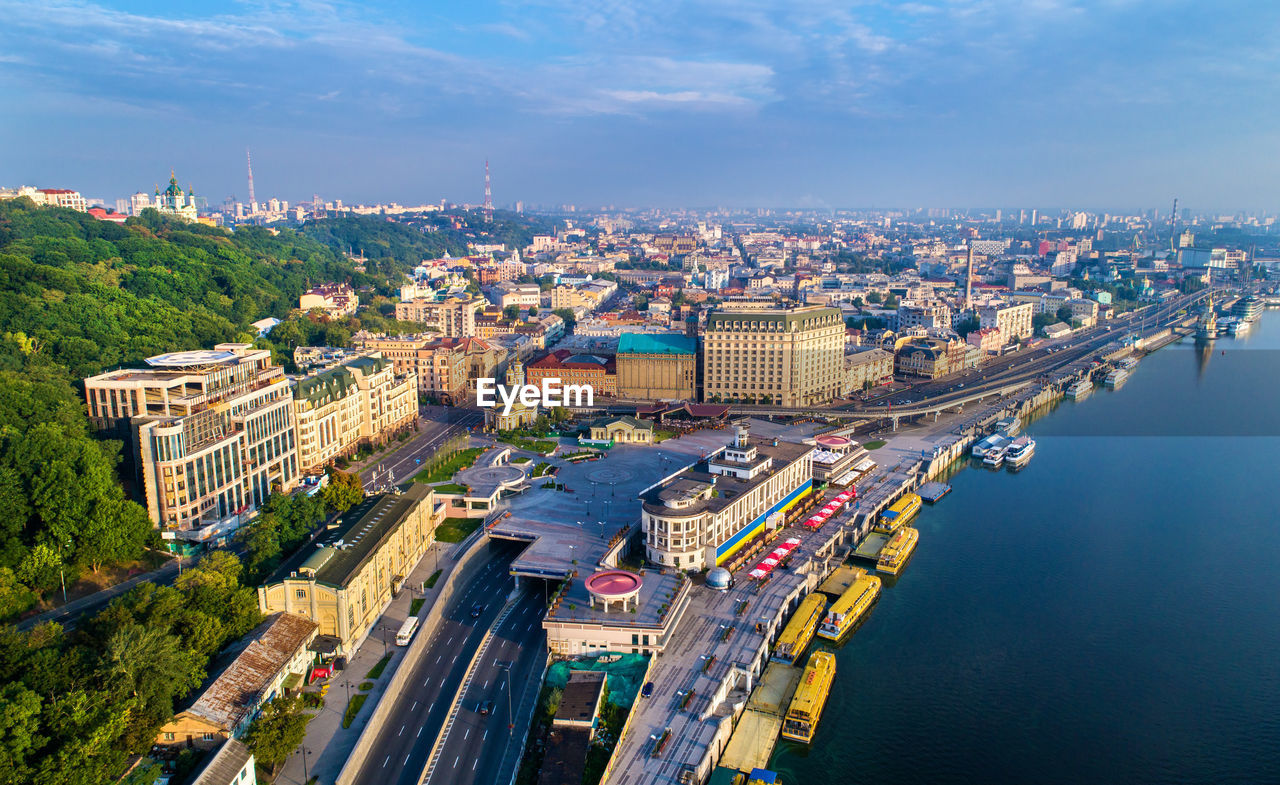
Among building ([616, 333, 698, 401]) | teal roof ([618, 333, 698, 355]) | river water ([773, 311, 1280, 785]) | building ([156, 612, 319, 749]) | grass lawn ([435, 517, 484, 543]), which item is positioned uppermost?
teal roof ([618, 333, 698, 355])

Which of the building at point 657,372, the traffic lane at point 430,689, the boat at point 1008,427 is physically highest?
the building at point 657,372

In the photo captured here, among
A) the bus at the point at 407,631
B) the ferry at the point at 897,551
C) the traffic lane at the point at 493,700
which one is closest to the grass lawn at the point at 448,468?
the traffic lane at the point at 493,700

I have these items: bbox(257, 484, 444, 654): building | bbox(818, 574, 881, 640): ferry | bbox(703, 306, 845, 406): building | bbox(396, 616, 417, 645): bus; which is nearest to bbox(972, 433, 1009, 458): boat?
bbox(703, 306, 845, 406): building

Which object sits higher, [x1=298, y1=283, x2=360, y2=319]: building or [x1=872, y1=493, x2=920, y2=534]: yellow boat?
[x1=298, y1=283, x2=360, y2=319]: building

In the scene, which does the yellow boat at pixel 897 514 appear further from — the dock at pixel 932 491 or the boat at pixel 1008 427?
the boat at pixel 1008 427

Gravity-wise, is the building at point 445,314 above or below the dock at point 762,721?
above

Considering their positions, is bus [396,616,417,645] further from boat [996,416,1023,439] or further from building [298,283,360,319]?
building [298,283,360,319]

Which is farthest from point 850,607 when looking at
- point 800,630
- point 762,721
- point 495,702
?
point 495,702
